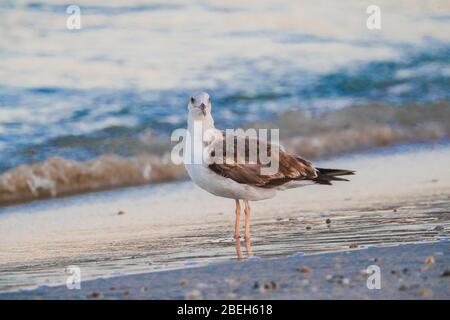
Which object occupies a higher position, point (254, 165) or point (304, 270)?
point (254, 165)

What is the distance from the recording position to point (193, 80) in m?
11.4

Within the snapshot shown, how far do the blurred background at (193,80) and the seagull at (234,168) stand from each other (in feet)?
7.34

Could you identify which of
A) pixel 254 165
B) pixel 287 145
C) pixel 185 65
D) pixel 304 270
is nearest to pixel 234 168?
pixel 254 165

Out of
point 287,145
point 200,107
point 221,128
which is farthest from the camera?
point 221,128

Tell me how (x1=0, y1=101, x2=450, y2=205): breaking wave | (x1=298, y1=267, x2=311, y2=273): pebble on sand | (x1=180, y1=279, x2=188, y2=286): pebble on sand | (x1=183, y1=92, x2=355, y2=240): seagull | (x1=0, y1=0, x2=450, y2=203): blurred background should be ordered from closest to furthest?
(x1=180, y1=279, x2=188, y2=286): pebble on sand, (x1=298, y1=267, x2=311, y2=273): pebble on sand, (x1=183, y1=92, x2=355, y2=240): seagull, (x1=0, y1=101, x2=450, y2=205): breaking wave, (x1=0, y1=0, x2=450, y2=203): blurred background

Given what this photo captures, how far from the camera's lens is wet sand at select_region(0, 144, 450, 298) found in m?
6.06

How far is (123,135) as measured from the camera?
9.97m

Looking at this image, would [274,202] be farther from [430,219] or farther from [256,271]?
[256,271]

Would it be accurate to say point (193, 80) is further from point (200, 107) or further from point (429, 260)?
point (429, 260)

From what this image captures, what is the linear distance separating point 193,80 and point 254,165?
462cm

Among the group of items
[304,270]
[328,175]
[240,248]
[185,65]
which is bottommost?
[304,270]

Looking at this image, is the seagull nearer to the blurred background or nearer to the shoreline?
the shoreline

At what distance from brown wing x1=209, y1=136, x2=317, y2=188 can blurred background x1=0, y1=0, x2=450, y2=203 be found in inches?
89.8

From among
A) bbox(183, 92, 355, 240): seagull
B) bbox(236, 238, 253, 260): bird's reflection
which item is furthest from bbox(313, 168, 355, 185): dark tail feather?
bbox(236, 238, 253, 260): bird's reflection
